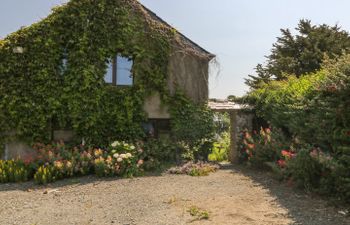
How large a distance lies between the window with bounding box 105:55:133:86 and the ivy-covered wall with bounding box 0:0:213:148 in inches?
9.8

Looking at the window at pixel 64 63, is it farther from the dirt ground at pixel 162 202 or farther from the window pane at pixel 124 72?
the dirt ground at pixel 162 202

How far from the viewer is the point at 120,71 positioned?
1277 cm

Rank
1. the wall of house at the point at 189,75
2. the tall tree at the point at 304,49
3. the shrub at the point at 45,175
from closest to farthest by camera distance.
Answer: the shrub at the point at 45,175
the wall of house at the point at 189,75
the tall tree at the point at 304,49

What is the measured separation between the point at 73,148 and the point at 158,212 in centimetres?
609

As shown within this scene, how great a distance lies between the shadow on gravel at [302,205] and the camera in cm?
593

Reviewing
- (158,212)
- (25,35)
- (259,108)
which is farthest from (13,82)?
(259,108)

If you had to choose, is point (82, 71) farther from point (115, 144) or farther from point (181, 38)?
point (181, 38)

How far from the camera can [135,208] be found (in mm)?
6945

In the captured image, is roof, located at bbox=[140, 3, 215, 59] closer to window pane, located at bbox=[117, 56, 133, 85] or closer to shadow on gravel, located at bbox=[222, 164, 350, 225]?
window pane, located at bbox=[117, 56, 133, 85]

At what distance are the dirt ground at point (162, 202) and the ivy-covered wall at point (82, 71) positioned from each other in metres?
2.61

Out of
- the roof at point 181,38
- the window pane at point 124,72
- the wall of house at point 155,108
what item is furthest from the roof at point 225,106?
the window pane at point 124,72

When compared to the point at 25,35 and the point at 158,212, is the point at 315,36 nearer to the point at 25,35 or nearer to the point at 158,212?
the point at 25,35

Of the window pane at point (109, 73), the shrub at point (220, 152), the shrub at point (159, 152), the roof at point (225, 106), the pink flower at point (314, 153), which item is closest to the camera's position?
the pink flower at point (314, 153)

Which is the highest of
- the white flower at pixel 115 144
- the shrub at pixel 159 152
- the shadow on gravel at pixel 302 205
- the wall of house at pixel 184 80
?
the wall of house at pixel 184 80
